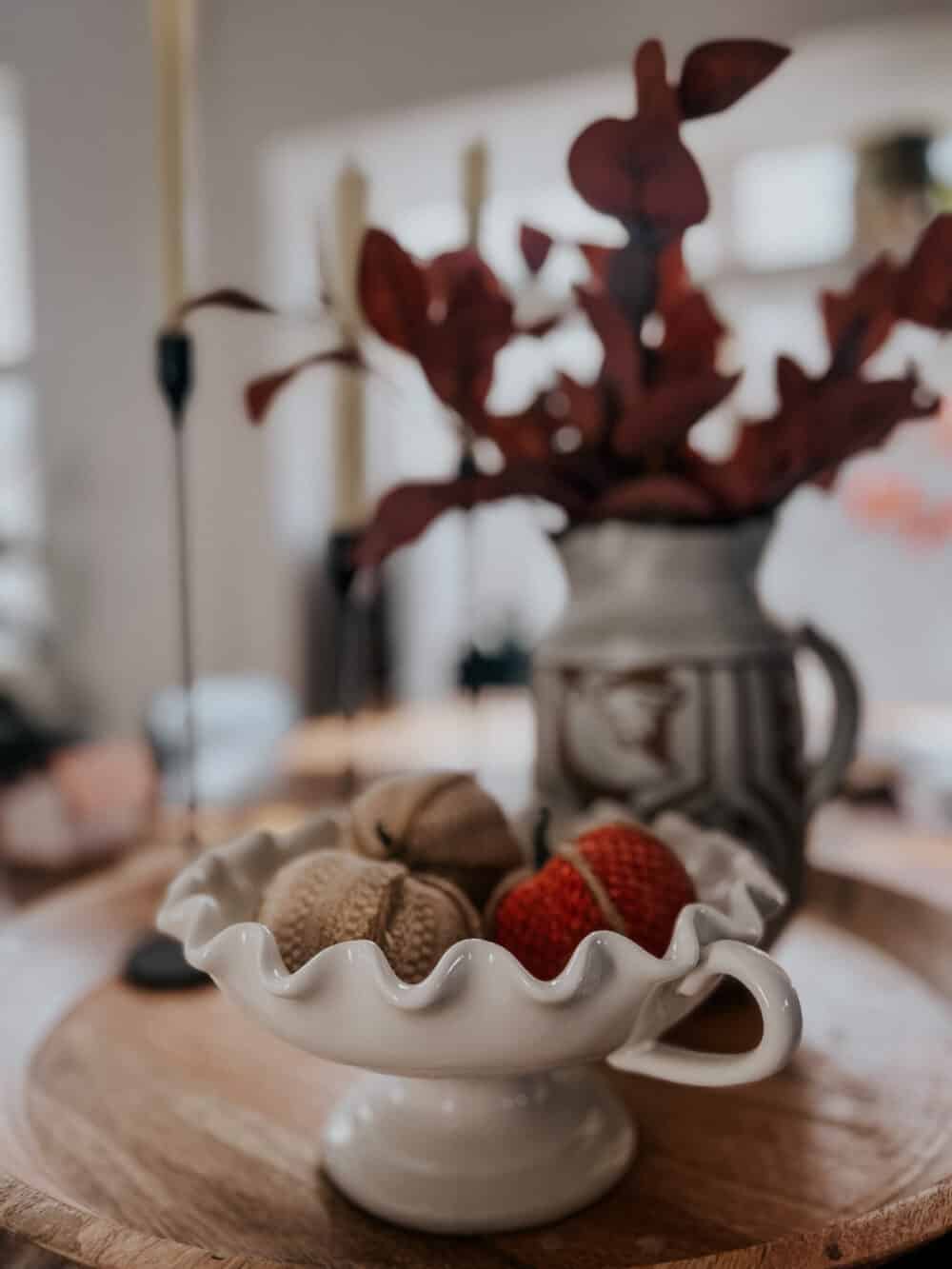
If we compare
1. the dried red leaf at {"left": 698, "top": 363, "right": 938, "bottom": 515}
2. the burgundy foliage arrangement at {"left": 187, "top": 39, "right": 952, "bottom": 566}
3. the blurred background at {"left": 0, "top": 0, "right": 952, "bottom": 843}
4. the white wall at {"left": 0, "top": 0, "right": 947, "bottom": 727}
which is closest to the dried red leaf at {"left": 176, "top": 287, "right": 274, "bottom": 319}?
the burgundy foliage arrangement at {"left": 187, "top": 39, "right": 952, "bottom": 566}

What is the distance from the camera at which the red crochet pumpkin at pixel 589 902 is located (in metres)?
0.35

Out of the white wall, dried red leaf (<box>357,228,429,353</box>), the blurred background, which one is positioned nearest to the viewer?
dried red leaf (<box>357,228,429,353</box>)

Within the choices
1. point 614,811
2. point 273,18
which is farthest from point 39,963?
point 273,18

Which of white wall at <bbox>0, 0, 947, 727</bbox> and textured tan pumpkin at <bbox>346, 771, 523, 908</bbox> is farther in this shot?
white wall at <bbox>0, 0, 947, 727</bbox>

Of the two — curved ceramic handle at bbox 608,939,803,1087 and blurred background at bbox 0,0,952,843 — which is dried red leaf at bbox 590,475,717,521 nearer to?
curved ceramic handle at bbox 608,939,803,1087

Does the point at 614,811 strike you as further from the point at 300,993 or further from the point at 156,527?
the point at 156,527

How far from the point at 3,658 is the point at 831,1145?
279cm

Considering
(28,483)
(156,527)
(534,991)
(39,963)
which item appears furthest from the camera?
(28,483)

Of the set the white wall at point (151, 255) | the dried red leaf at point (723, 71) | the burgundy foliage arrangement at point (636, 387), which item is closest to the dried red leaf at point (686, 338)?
the burgundy foliage arrangement at point (636, 387)

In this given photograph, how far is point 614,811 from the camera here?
47 cm

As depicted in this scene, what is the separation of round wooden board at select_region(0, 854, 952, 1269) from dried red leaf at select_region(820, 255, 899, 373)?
305mm

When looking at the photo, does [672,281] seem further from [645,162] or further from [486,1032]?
[486,1032]

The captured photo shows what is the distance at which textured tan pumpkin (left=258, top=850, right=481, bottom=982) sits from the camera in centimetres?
34

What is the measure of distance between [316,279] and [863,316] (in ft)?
7.74
